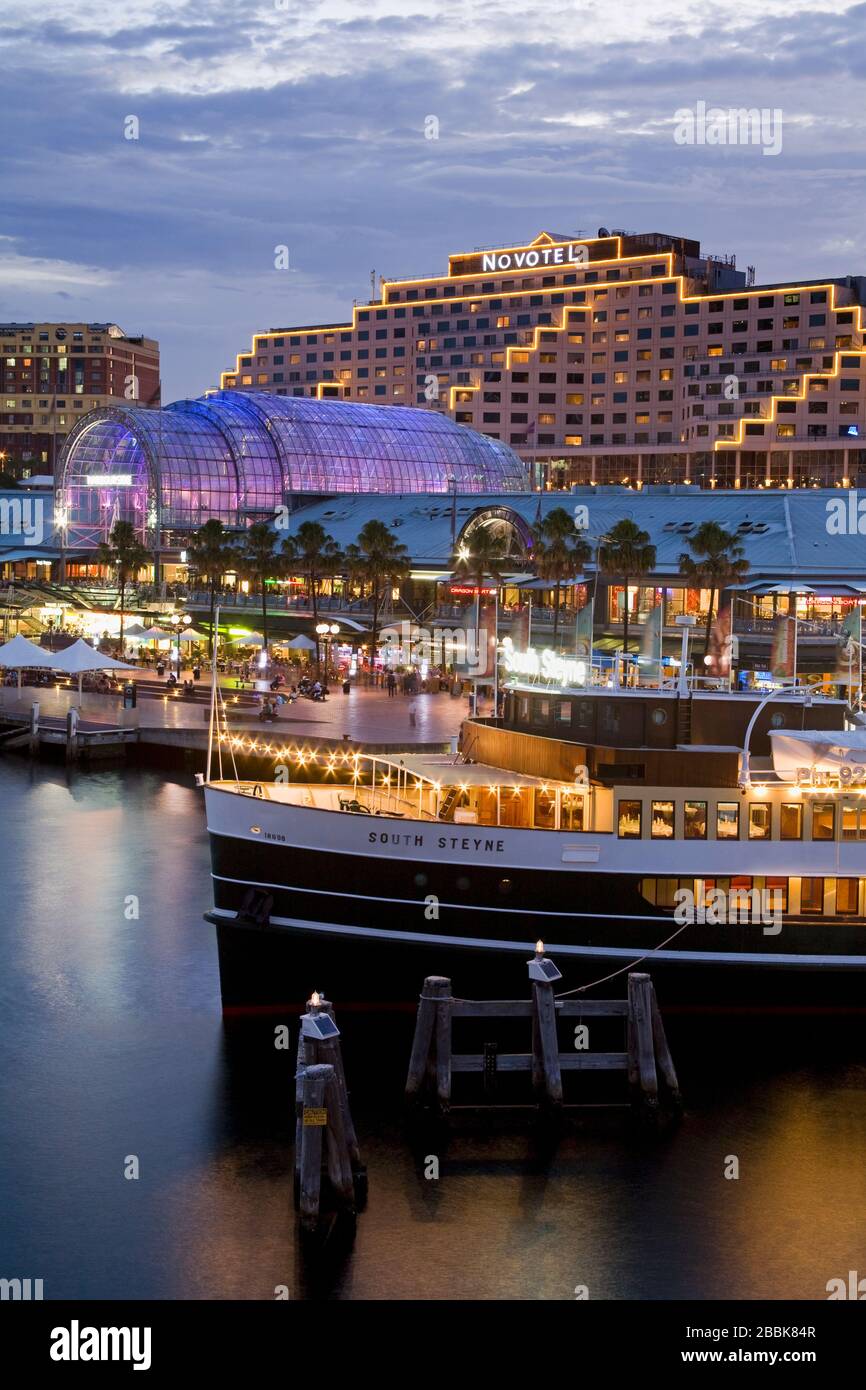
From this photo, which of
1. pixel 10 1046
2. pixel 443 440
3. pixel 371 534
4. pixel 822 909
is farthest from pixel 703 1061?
pixel 443 440

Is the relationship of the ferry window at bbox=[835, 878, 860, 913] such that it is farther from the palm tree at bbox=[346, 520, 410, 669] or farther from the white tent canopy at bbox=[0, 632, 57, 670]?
the palm tree at bbox=[346, 520, 410, 669]

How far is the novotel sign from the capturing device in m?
45.5

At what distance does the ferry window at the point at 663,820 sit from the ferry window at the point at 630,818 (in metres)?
0.38

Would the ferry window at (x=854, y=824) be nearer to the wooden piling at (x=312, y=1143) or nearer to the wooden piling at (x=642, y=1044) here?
the wooden piling at (x=642, y=1044)

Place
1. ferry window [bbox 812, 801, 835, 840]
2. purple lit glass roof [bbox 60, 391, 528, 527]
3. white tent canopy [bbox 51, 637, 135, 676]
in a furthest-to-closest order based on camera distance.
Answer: purple lit glass roof [bbox 60, 391, 528, 527]
white tent canopy [bbox 51, 637, 135, 676]
ferry window [bbox 812, 801, 835, 840]

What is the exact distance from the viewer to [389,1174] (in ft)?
111

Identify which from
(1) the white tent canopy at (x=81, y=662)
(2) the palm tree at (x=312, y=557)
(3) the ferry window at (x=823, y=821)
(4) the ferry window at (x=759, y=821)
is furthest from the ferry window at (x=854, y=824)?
(2) the palm tree at (x=312, y=557)

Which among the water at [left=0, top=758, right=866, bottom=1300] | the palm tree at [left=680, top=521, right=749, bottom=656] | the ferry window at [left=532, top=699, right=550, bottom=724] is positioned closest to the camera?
the water at [left=0, top=758, right=866, bottom=1300]

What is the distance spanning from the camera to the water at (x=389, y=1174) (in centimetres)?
3066

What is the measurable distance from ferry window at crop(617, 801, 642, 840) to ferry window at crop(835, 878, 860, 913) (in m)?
5.34

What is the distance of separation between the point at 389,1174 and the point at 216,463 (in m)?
131

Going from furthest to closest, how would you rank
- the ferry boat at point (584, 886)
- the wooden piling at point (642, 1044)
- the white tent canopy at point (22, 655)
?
the white tent canopy at point (22, 655) < the ferry boat at point (584, 886) < the wooden piling at point (642, 1044)

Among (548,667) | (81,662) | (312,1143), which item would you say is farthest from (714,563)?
(312,1143)

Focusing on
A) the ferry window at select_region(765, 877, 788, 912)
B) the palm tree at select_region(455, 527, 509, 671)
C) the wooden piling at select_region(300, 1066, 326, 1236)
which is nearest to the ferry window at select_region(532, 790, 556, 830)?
the ferry window at select_region(765, 877, 788, 912)
